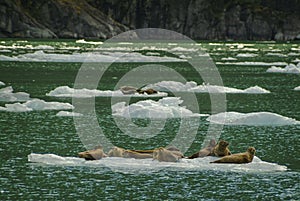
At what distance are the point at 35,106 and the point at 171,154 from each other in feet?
45.4

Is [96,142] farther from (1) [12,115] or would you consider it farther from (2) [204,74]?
(2) [204,74]

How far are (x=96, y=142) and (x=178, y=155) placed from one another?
14.0 feet

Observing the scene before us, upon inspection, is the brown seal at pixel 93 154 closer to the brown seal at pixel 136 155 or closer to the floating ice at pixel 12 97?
the brown seal at pixel 136 155

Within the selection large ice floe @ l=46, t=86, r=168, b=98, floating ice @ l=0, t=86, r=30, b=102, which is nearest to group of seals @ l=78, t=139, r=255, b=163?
floating ice @ l=0, t=86, r=30, b=102

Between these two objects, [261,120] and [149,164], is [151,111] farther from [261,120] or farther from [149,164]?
[149,164]

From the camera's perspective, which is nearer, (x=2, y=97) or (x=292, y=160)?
(x=292, y=160)

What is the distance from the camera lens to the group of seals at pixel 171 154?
2281 cm

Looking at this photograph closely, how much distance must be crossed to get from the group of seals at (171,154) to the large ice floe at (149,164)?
20cm

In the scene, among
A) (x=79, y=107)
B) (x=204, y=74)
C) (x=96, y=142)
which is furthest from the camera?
(x=204, y=74)

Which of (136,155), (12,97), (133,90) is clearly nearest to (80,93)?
(133,90)

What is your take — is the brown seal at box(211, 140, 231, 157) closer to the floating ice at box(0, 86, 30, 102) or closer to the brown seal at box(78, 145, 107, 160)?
the brown seal at box(78, 145, 107, 160)

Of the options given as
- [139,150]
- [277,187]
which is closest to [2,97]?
[139,150]

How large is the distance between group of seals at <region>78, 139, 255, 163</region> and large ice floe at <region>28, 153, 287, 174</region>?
20cm

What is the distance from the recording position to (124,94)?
43.2 metres
